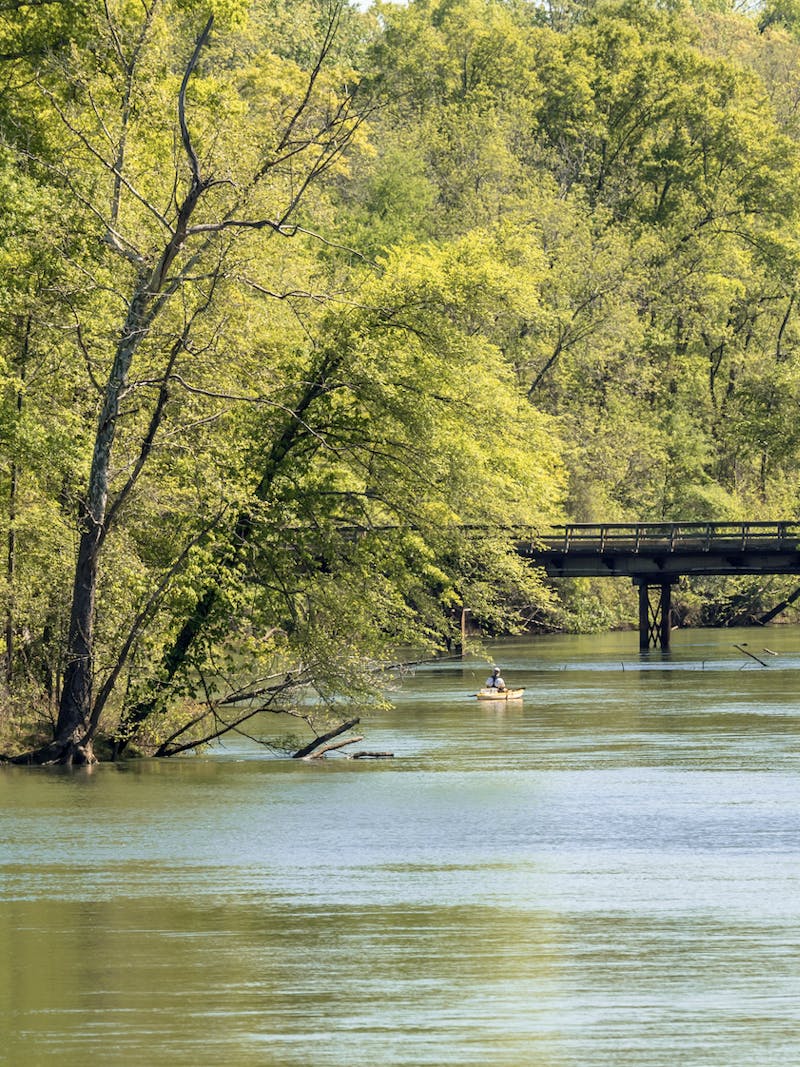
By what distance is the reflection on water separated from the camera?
13625mm

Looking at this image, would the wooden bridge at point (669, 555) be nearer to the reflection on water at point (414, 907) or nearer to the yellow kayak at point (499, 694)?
the yellow kayak at point (499, 694)

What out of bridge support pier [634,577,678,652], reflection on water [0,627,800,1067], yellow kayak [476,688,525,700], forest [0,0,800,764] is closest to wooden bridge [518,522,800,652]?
bridge support pier [634,577,678,652]

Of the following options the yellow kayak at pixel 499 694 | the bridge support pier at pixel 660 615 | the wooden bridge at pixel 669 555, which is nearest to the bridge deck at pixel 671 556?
the wooden bridge at pixel 669 555

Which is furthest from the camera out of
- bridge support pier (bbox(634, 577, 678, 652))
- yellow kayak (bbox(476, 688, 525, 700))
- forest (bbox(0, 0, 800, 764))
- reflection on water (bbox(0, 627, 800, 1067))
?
bridge support pier (bbox(634, 577, 678, 652))

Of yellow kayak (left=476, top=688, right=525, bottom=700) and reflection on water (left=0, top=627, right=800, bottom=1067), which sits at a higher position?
yellow kayak (left=476, top=688, right=525, bottom=700)

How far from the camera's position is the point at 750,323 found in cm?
8856

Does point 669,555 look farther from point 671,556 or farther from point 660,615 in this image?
point 660,615

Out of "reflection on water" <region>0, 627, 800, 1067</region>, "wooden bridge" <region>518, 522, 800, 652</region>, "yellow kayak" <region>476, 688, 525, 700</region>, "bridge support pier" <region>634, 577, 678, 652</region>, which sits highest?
"wooden bridge" <region>518, 522, 800, 652</region>

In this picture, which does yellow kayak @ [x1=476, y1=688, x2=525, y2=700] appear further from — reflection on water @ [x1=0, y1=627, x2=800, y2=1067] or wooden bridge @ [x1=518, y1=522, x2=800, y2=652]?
wooden bridge @ [x1=518, y1=522, x2=800, y2=652]

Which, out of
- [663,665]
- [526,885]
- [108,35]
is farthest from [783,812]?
[663,665]

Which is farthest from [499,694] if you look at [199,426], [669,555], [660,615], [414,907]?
[660,615]

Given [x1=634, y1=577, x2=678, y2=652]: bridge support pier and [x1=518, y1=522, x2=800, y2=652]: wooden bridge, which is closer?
[x1=518, y1=522, x2=800, y2=652]: wooden bridge

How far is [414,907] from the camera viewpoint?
1869 cm

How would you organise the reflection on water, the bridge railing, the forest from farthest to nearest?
the bridge railing < the forest < the reflection on water
